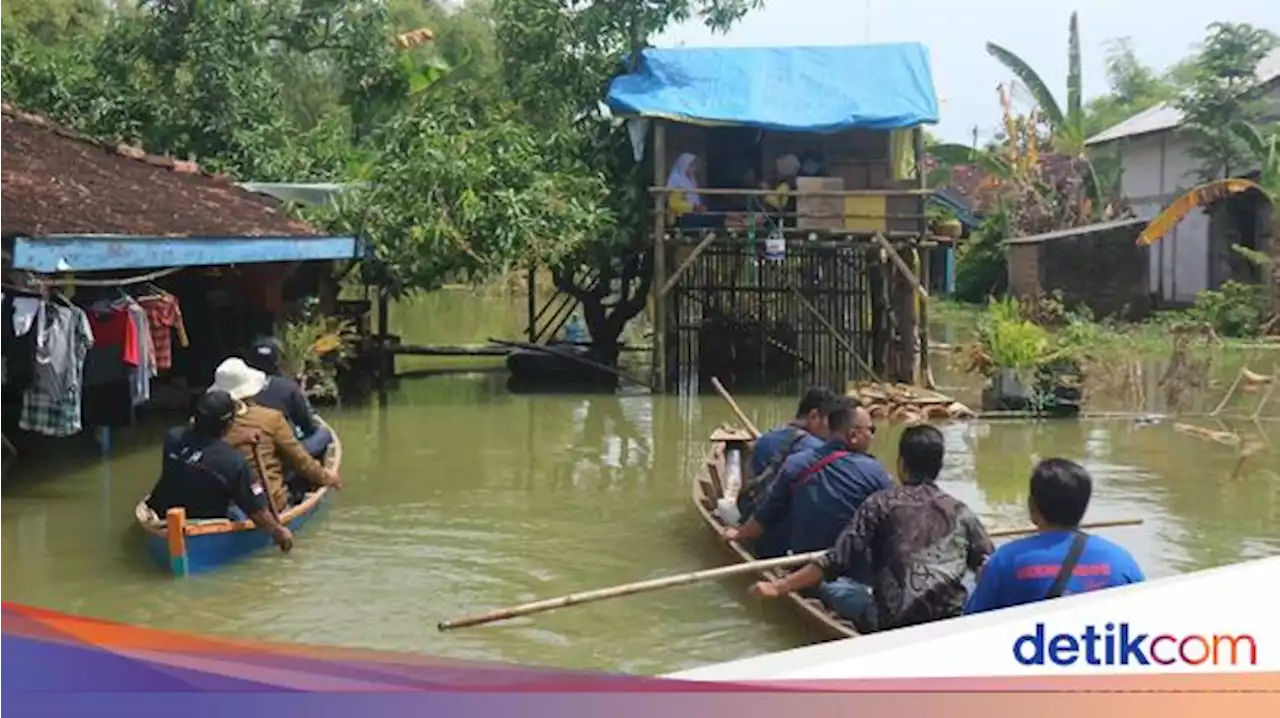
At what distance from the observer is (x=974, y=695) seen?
11.2ft

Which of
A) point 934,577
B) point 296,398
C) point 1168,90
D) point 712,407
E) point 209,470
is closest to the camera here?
point 934,577

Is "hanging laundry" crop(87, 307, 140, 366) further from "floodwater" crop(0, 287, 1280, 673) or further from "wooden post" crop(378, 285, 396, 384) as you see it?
"wooden post" crop(378, 285, 396, 384)

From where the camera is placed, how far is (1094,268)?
94.7 ft

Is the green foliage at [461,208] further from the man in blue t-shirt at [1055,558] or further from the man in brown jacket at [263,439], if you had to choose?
the man in blue t-shirt at [1055,558]

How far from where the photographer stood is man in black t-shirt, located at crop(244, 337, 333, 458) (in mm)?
10094

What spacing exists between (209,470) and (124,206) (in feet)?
15.0

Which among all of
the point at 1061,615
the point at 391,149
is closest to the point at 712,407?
the point at 391,149

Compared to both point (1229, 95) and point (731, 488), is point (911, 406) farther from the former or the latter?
point (1229, 95)

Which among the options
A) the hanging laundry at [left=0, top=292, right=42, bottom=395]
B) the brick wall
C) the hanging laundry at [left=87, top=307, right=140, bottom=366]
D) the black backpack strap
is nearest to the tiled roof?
the hanging laundry at [left=0, top=292, right=42, bottom=395]

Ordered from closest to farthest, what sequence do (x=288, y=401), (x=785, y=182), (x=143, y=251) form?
(x=288, y=401), (x=143, y=251), (x=785, y=182)

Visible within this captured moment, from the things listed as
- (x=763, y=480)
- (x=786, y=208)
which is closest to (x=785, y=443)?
(x=763, y=480)

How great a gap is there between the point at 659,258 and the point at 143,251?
8625 millimetres

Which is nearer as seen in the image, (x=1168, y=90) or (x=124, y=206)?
(x=124, y=206)

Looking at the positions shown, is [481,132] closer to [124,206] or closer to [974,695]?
[124,206]
